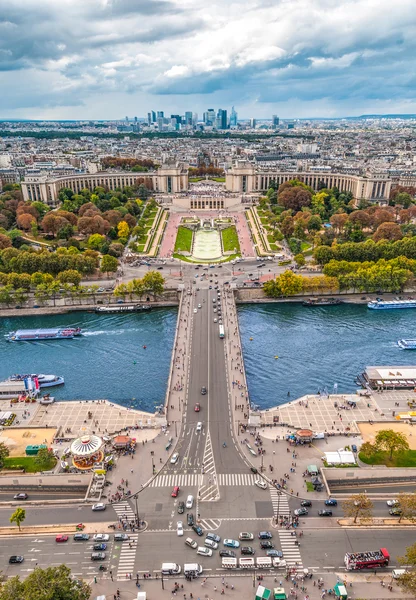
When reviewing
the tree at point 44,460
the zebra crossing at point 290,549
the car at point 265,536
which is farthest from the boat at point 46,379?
the zebra crossing at point 290,549

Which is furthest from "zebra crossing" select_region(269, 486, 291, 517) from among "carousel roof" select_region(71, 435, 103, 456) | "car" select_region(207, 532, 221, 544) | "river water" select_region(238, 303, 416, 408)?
"carousel roof" select_region(71, 435, 103, 456)

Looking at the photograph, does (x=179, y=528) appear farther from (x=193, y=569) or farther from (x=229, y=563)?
(x=229, y=563)

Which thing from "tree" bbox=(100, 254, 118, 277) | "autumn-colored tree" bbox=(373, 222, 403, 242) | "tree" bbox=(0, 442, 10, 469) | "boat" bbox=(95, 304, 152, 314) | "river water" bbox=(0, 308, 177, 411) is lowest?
"river water" bbox=(0, 308, 177, 411)

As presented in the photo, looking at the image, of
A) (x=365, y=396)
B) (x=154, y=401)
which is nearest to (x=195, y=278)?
(x=154, y=401)

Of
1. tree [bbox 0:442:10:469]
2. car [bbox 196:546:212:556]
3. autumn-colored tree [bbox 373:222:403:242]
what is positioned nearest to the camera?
car [bbox 196:546:212:556]

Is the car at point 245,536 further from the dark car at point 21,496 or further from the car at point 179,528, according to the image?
the dark car at point 21,496

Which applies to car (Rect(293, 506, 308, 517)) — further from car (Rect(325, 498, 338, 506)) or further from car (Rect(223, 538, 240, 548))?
car (Rect(223, 538, 240, 548))
